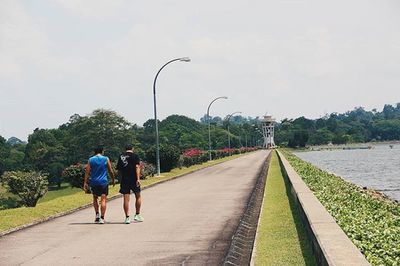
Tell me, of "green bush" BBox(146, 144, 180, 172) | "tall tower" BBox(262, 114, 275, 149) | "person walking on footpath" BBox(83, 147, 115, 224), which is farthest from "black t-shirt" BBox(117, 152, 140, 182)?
"tall tower" BBox(262, 114, 275, 149)

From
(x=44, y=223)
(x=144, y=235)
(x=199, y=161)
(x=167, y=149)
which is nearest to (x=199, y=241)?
(x=144, y=235)

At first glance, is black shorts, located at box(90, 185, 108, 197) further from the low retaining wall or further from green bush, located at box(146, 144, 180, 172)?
green bush, located at box(146, 144, 180, 172)

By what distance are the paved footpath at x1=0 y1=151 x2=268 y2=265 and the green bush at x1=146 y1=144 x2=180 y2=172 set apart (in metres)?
23.3

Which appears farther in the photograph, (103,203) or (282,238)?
(103,203)

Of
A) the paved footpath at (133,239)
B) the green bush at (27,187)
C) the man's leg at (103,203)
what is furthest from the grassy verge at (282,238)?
the green bush at (27,187)

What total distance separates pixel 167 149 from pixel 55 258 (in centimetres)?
3151

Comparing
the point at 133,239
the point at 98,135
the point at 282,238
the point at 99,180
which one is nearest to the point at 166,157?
the point at 99,180

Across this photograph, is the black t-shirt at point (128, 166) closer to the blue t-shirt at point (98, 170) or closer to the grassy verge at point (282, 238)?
the blue t-shirt at point (98, 170)

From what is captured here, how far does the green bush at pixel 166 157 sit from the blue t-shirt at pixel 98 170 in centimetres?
2693

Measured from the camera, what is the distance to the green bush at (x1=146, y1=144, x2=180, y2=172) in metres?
40.6

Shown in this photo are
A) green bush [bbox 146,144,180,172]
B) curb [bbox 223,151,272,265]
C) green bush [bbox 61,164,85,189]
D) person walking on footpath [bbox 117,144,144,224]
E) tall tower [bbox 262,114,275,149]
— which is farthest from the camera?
tall tower [bbox 262,114,275,149]

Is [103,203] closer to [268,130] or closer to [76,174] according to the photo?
[76,174]

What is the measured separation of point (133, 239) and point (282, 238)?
9.91 ft

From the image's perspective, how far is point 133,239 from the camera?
11.0 meters
